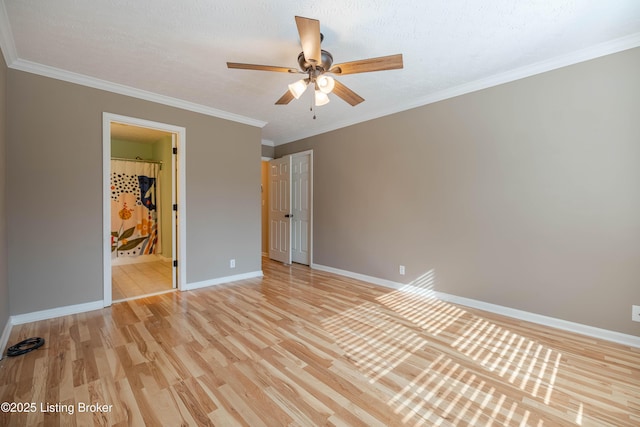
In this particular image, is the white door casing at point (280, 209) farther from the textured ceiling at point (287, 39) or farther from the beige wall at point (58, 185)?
the textured ceiling at point (287, 39)

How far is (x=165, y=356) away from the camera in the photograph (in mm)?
2064

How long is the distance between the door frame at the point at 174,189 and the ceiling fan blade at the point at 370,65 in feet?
8.24

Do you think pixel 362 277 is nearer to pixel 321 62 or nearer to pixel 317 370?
pixel 317 370

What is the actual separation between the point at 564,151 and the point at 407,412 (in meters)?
2.67

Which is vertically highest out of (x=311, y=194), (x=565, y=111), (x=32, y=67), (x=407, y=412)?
(x=32, y=67)

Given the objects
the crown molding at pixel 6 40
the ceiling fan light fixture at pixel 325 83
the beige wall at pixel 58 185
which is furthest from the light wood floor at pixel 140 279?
the ceiling fan light fixture at pixel 325 83

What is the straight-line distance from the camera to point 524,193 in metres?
2.73

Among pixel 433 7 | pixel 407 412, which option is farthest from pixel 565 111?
pixel 407 412

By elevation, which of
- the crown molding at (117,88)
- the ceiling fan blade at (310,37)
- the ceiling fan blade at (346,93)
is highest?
the crown molding at (117,88)

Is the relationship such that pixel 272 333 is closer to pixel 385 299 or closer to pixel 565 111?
pixel 385 299

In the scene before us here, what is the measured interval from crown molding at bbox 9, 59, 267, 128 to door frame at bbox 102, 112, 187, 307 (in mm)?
280

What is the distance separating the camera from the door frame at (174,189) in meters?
3.00

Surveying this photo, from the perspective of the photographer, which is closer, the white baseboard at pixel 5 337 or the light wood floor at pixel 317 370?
the light wood floor at pixel 317 370

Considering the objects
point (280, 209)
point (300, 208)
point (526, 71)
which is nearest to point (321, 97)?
point (526, 71)
